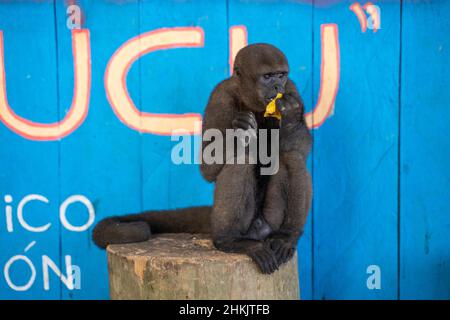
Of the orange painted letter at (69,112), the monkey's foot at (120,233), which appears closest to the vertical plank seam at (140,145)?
the orange painted letter at (69,112)

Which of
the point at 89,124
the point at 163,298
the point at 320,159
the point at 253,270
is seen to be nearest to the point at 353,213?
the point at 320,159

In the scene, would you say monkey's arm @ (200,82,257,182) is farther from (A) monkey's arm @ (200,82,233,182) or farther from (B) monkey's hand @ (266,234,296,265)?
(B) monkey's hand @ (266,234,296,265)

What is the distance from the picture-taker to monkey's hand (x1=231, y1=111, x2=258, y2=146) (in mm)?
1775

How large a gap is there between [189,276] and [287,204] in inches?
16.1

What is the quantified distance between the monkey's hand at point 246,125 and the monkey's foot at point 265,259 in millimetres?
327

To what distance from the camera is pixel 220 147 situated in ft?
6.00

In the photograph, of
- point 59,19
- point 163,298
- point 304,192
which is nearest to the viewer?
point 163,298

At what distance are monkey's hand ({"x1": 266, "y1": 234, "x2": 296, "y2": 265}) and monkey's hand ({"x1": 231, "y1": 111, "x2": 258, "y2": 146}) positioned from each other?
1.08 feet

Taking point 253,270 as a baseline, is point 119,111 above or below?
above

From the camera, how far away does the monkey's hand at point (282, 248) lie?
1835mm

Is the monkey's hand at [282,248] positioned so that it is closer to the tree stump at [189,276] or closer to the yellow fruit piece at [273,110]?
the tree stump at [189,276]

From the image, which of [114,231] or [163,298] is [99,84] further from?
[163,298]

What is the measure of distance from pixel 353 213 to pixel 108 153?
1.01m
